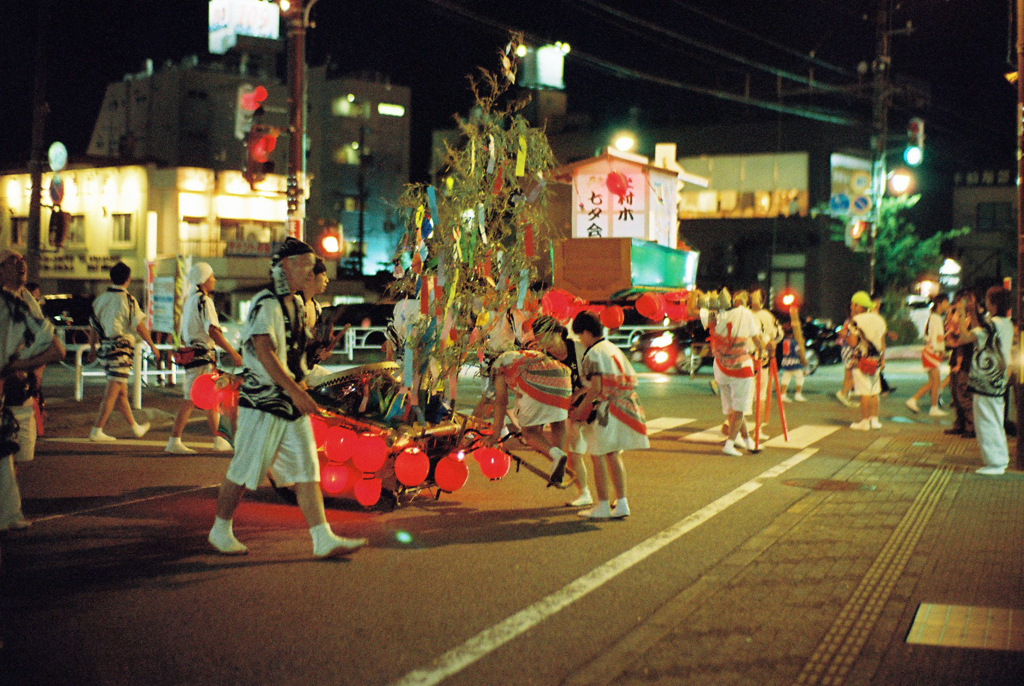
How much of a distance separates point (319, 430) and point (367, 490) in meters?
0.59

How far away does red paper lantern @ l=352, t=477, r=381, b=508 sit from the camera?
6945 mm

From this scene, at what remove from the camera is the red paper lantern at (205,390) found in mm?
8570

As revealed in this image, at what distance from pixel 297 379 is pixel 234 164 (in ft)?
169

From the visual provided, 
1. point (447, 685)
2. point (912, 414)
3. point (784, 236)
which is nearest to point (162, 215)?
point (784, 236)

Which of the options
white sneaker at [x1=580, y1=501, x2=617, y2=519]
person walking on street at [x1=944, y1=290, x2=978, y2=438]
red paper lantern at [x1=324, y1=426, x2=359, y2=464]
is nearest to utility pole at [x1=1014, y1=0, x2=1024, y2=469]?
person walking on street at [x1=944, y1=290, x2=978, y2=438]

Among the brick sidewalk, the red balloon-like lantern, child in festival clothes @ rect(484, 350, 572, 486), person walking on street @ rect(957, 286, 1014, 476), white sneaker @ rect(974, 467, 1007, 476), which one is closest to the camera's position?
the brick sidewalk

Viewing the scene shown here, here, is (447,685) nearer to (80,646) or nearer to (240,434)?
(80,646)

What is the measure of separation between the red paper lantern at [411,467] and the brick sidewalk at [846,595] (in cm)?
233

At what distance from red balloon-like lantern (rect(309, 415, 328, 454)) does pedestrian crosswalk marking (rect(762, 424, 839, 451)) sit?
6.46m

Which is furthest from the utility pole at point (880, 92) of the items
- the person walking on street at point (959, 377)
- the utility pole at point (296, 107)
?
the utility pole at point (296, 107)

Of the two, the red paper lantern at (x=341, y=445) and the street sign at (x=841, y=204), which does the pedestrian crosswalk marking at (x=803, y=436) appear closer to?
the red paper lantern at (x=341, y=445)

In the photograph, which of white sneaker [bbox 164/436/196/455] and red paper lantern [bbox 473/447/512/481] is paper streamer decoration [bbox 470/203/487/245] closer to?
red paper lantern [bbox 473/447/512/481]

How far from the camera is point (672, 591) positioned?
537cm

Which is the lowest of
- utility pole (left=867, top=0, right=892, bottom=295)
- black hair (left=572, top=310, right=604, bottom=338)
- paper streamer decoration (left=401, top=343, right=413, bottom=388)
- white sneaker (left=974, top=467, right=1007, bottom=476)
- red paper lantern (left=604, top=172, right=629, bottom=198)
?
white sneaker (left=974, top=467, right=1007, bottom=476)
